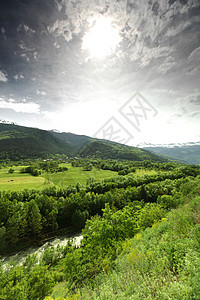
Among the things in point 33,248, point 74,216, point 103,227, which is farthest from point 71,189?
point 103,227

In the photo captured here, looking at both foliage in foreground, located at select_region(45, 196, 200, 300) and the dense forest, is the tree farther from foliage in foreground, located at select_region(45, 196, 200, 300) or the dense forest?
foliage in foreground, located at select_region(45, 196, 200, 300)

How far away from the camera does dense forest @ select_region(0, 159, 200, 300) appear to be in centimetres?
852

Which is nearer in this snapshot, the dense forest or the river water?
the dense forest

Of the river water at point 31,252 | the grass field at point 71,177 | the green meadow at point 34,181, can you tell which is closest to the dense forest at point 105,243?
the river water at point 31,252

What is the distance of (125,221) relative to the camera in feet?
75.5

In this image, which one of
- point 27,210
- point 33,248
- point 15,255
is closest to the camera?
point 15,255

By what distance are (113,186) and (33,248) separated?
51006mm

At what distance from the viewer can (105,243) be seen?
65.9 ft

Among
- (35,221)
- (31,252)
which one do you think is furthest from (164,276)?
(31,252)

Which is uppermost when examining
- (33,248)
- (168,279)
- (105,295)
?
(168,279)

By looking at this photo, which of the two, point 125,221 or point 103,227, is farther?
point 125,221

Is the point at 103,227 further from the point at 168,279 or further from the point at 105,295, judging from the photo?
the point at 168,279

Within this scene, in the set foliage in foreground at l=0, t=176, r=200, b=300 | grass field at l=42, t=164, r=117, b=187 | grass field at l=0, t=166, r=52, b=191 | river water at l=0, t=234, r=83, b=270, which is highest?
foliage in foreground at l=0, t=176, r=200, b=300

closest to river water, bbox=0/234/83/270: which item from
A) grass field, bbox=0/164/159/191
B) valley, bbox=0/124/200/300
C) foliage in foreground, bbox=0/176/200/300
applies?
valley, bbox=0/124/200/300
